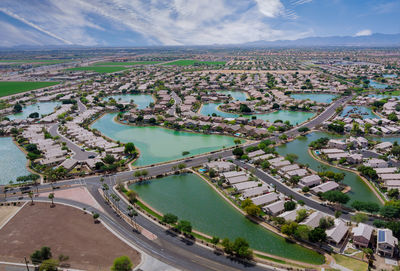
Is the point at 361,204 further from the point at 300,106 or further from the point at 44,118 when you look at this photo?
the point at 44,118

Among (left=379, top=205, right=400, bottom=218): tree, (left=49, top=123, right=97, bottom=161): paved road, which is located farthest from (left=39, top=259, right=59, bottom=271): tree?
(left=379, top=205, right=400, bottom=218): tree

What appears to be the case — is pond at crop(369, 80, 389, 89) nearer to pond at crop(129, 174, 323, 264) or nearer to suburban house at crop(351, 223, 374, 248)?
suburban house at crop(351, 223, 374, 248)

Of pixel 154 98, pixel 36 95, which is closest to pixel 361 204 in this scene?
pixel 154 98

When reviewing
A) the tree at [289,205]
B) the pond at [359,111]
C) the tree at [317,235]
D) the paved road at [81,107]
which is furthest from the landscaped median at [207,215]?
the pond at [359,111]

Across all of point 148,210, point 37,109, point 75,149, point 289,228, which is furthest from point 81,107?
point 289,228

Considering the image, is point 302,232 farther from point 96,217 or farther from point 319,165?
point 96,217
